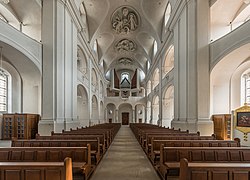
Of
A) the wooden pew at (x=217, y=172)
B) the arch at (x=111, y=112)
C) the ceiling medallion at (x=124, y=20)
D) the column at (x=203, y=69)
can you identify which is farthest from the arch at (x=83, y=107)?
the arch at (x=111, y=112)

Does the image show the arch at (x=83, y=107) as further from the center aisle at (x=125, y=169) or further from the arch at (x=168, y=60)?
the center aisle at (x=125, y=169)

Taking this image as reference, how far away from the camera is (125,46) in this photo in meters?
27.3

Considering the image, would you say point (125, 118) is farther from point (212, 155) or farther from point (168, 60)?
point (212, 155)

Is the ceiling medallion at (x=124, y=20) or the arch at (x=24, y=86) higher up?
the ceiling medallion at (x=124, y=20)

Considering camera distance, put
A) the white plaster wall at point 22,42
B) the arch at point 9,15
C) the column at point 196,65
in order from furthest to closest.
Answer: the arch at point 9,15
the column at point 196,65
the white plaster wall at point 22,42

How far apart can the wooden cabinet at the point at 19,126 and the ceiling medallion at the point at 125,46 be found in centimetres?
1723

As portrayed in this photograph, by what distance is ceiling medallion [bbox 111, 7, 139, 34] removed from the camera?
2028 cm

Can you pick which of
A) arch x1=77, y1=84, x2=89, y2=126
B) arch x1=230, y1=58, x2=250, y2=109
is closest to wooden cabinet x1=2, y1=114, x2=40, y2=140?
arch x1=77, y1=84, x2=89, y2=126

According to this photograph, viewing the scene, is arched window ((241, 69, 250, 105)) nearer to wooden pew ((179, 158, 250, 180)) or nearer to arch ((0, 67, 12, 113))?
wooden pew ((179, 158, 250, 180))

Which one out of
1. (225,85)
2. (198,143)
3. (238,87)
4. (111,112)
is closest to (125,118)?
(111,112)

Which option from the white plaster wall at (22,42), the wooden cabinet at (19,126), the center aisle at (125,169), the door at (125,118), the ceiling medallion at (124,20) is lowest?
the door at (125,118)

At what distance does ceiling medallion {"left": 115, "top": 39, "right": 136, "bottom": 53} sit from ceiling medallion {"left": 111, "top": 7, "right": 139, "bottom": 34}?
3.64 m

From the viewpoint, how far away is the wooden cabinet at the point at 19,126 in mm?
10641

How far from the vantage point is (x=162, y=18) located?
62.0ft
